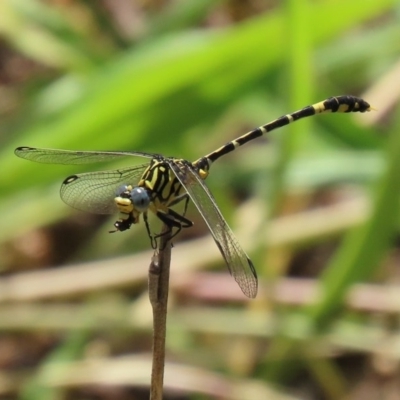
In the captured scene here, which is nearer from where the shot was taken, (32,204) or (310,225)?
(310,225)

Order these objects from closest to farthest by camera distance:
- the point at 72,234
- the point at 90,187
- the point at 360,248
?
the point at 90,187, the point at 360,248, the point at 72,234

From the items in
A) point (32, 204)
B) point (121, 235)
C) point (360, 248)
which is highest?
point (32, 204)

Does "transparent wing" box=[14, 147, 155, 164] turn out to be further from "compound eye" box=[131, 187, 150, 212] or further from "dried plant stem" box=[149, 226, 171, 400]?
"dried plant stem" box=[149, 226, 171, 400]

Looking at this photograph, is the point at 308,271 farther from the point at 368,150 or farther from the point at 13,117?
the point at 13,117

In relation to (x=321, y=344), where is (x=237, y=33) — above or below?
above

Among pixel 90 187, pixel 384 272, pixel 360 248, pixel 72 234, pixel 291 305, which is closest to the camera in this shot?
pixel 90 187

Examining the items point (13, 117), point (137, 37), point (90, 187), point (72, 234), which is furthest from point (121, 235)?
point (90, 187)
